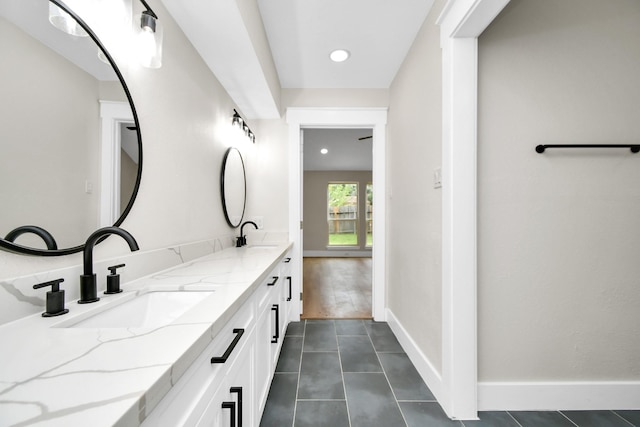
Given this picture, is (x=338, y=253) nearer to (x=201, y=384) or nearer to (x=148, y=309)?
(x=148, y=309)

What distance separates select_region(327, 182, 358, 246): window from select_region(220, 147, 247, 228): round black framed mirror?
16.8 feet

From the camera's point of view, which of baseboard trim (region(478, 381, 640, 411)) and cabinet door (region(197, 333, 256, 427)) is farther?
baseboard trim (region(478, 381, 640, 411))

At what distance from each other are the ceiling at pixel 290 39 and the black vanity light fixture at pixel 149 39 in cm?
31

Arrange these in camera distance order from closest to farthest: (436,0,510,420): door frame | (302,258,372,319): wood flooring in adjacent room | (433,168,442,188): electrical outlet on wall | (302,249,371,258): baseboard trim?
(436,0,510,420): door frame → (433,168,442,188): electrical outlet on wall → (302,258,372,319): wood flooring in adjacent room → (302,249,371,258): baseboard trim

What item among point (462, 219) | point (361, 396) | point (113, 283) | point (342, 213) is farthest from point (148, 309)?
point (342, 213)

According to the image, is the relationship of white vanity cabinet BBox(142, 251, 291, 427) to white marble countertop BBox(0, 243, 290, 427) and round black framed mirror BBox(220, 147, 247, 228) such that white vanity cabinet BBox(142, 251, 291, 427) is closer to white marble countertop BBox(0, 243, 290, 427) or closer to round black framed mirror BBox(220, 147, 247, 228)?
white marble countertop BBox(0, 243, 290, 427)

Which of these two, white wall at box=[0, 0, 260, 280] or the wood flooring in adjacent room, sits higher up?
white wall at box=[0, 0, 260, 280]

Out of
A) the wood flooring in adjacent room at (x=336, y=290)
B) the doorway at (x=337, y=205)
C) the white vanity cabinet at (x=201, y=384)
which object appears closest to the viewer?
the white vanity cabinet at (x=201, y=384)

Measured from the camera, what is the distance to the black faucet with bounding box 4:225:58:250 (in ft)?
2.24

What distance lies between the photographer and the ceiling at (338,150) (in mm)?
5266

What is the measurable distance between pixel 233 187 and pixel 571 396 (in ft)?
8.58

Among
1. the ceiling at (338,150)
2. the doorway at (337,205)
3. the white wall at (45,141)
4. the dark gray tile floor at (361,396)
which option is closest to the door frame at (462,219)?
the dark gray tile floor at (361,396)

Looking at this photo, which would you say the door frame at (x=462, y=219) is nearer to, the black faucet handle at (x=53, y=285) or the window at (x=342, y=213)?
the black faucet handle at (x=53, y=285)

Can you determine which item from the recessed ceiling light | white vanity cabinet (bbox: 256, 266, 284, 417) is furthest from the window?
white vanity cabinet (bbox: 256, 266, 284, 417)
